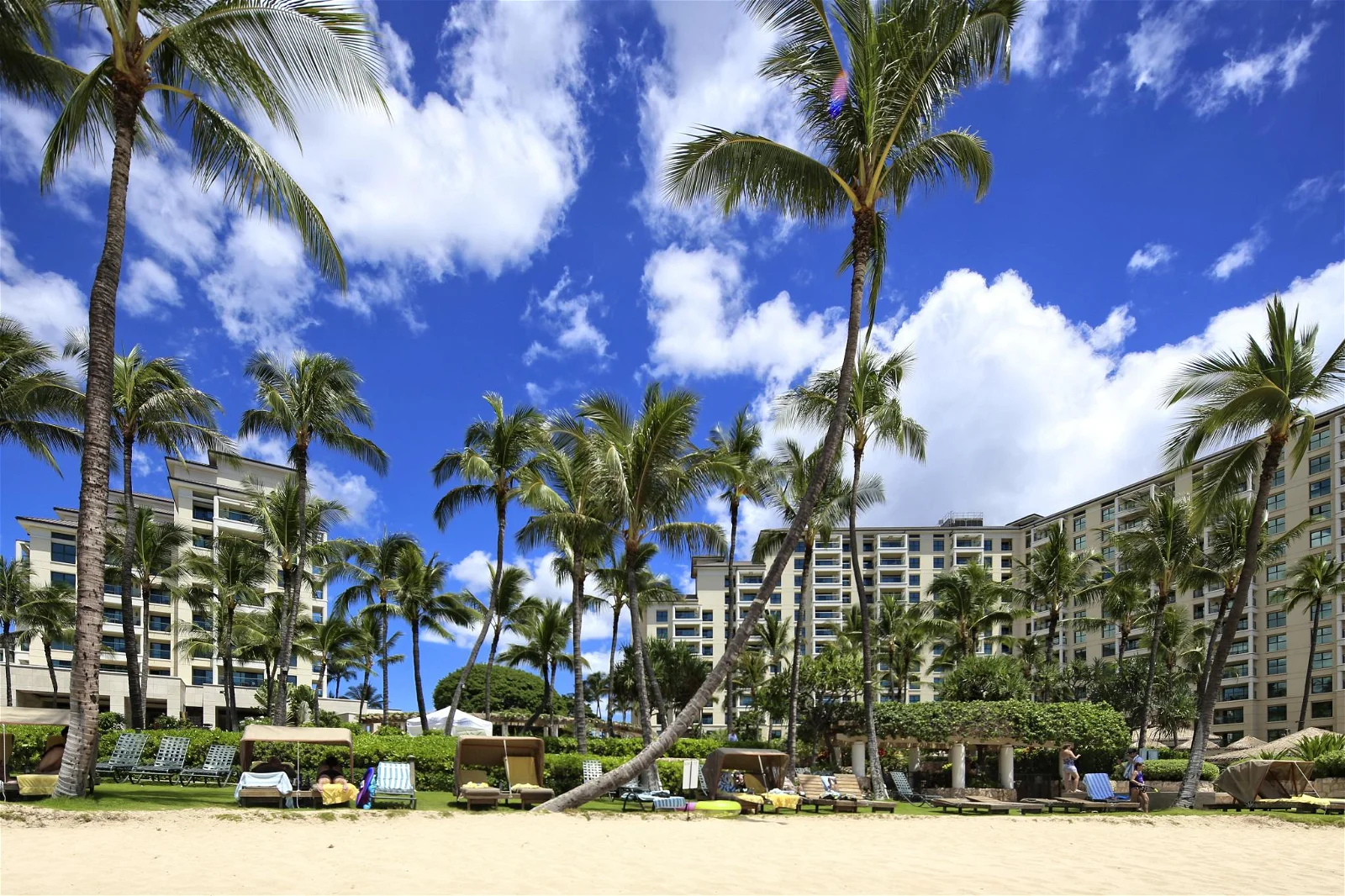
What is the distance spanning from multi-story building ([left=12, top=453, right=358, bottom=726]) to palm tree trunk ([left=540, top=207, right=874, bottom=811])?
145 feet

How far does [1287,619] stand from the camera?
7031cm

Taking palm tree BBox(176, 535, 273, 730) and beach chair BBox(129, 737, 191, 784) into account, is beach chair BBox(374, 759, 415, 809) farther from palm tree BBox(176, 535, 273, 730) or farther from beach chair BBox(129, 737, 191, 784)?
palm tree BBox(176, 535, 273, 730)

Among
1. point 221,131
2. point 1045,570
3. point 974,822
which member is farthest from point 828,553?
point 221,131

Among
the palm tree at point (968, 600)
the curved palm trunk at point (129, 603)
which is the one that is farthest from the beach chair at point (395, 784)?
the palm tree at point (968, 600)

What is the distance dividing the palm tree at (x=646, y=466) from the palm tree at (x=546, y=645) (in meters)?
30.2

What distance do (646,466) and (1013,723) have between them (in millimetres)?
18119

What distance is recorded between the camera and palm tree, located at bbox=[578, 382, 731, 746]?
23.5 metres

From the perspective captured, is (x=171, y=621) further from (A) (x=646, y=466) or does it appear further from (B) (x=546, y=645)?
(A) (x=646, y=466)

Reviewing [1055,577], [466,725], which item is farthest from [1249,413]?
[466,725]

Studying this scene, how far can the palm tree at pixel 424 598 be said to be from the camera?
1816 inches

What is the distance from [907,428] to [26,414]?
80.9 ft

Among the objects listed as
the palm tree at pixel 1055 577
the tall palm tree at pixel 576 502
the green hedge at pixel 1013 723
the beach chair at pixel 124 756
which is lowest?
the green hedge at pixel 1013 723

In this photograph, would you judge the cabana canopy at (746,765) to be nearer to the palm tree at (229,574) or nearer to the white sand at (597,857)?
the white sand at (597,857)

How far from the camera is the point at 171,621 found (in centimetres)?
6856
